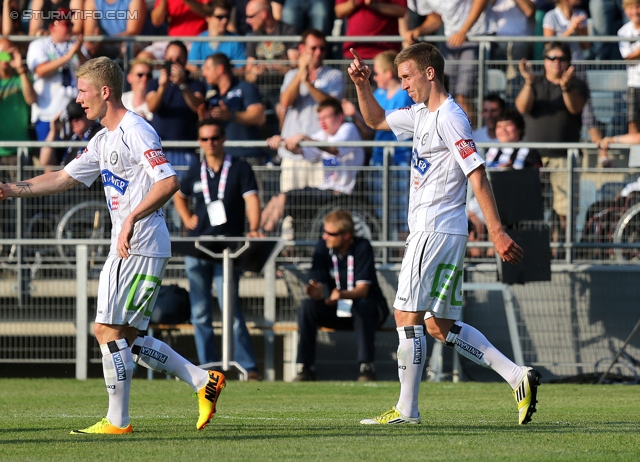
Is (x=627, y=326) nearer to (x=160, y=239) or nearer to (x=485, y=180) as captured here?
(x=485, y=180)

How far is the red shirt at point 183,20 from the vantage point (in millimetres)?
15938

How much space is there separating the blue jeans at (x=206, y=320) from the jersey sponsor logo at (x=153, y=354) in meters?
4.94

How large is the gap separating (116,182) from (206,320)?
17.0ft

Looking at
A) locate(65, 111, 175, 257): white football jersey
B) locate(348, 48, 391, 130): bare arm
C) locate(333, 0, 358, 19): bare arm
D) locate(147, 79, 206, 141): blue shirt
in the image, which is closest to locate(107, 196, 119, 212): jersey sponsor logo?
locate(65, 111, 175, 257): white football jersey

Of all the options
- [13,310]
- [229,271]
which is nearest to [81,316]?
[13,310]

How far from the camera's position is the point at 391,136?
13586 millimetres

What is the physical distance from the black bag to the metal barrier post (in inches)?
31.8

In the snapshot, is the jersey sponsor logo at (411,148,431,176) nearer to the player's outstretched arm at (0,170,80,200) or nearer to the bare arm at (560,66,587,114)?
the player's outstretched arm at (0,170,80,200)

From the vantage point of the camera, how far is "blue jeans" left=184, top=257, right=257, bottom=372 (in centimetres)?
1196

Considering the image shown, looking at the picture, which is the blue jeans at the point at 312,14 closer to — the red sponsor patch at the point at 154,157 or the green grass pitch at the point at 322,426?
the green grass pitch at the point at 322,426

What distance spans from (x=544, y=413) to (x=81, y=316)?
609 cm

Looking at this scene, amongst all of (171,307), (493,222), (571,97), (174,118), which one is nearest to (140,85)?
(174,118)

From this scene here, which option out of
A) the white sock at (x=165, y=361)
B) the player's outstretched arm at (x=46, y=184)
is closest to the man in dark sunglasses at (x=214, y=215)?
the player's outstretched arm at (x=46, y=184)

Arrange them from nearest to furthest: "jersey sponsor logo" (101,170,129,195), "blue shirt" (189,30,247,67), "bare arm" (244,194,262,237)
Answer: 1. "jersey sponsor logo" (101,170,129,195)
2. "bare arm" (244,194,262,237)
3. "blue shirt" (189,30,247,67)
